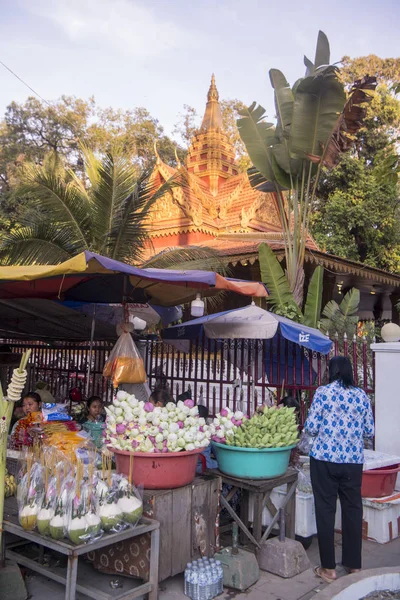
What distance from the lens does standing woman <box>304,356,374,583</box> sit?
3.79 m

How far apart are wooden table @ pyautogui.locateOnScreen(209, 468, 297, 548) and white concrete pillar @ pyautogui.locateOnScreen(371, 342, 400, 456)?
1643 mm

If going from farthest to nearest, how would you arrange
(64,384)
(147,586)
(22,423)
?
(64,384) → (22,423) → (147,586)

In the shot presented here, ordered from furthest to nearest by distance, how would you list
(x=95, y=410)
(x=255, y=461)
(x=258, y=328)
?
1. (x=95, y=410)
2. (x=258, y=328)
3. (x=255, y=461)

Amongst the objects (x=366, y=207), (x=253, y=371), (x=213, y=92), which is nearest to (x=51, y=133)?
(x=213, y=92)

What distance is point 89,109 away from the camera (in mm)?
24859

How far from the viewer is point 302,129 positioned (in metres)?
9.22

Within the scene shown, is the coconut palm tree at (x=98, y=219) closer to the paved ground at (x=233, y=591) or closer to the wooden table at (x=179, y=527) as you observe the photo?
A: the wooden table at (x=179, y=527)

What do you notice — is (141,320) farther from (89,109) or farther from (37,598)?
(89,109)

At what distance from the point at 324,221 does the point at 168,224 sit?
20.4ft

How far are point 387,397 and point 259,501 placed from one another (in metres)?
2.31

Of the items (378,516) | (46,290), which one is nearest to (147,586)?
(378,516)

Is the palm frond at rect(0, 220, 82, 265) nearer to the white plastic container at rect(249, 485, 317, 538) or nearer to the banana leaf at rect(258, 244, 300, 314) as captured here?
the banana leaf at rect(258, 244, 300, 314)

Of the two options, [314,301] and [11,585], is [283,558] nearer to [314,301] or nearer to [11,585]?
[11,585]

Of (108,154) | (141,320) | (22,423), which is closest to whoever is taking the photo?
(22,423)
